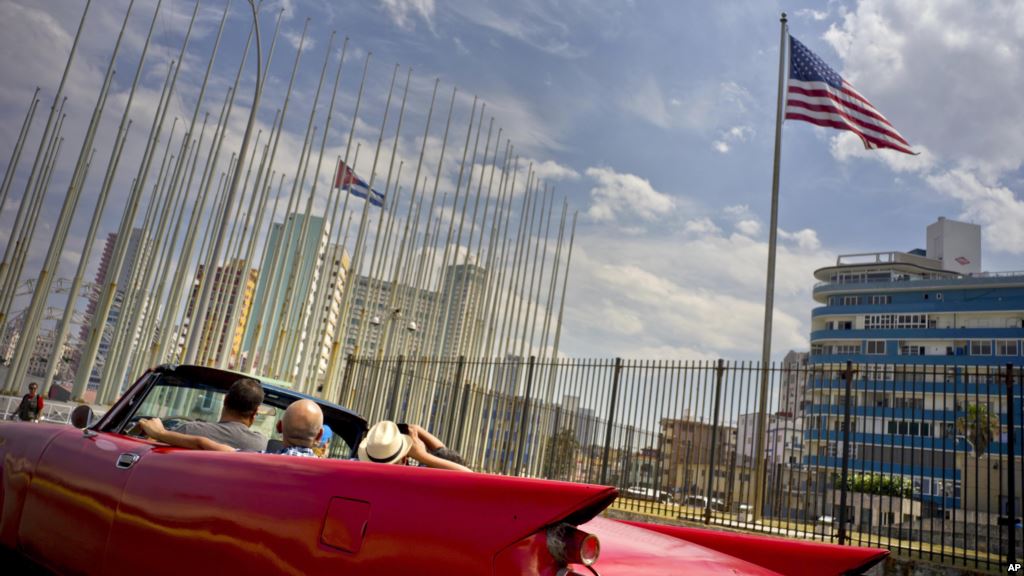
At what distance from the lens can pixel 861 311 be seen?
69.5 metres

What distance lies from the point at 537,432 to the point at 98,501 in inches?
449

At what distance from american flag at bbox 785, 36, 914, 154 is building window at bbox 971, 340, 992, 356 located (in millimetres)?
61534

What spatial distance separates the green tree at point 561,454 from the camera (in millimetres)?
12258

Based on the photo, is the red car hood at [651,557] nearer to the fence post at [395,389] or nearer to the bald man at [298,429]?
the bald man at [298,429]

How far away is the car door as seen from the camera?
250 cm

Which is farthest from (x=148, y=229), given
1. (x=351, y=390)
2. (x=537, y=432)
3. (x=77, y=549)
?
(x=77, y=549)

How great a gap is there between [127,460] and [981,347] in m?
76.3

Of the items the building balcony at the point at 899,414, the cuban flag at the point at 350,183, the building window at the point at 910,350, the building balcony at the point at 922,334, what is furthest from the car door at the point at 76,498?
the building window at the point at 910,350

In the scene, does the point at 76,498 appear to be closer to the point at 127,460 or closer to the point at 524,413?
the point at 127,460

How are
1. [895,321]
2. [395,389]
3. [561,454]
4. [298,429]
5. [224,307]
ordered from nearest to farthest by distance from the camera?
[298,429]
[561,454]
[395,389]
[224,307]
[895,321]

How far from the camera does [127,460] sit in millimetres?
2561

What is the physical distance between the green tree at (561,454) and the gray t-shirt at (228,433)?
30.5ft

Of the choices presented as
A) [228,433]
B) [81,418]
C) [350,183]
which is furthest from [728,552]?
[350,183]

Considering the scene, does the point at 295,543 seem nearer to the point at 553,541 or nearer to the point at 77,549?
the point at 553,541
